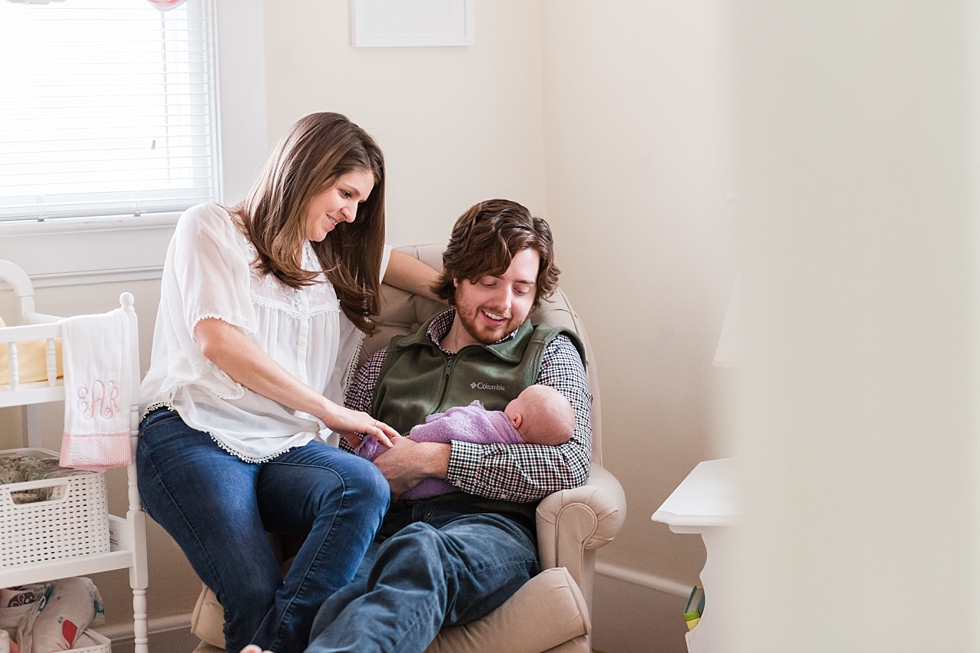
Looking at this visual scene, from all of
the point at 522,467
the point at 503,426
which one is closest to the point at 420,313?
the point at 503,426

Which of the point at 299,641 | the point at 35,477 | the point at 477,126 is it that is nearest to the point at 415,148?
the point at 477,126

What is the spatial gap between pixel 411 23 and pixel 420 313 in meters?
0.81

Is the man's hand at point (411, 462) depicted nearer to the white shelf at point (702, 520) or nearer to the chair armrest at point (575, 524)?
the chair armrest at point (575, 524)

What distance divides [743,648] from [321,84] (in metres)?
2.37

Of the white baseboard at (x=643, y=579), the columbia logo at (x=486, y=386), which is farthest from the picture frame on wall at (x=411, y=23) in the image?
the white baseboard at (x=643, y=579)

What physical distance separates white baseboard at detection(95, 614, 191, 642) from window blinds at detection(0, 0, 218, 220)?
3.36 feet

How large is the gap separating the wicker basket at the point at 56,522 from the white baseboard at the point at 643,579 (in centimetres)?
134

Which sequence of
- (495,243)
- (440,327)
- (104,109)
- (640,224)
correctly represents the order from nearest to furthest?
(495,243), (440,327), (104,109), (640,224)

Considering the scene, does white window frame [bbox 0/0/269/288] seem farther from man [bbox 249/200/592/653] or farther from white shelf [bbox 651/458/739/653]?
white shelf [bbox 651/458/739/653]

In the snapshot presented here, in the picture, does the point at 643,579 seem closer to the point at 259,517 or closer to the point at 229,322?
the point at 259,517

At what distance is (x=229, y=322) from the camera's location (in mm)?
1717

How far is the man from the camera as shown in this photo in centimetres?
144

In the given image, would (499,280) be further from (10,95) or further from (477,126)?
(10,95)

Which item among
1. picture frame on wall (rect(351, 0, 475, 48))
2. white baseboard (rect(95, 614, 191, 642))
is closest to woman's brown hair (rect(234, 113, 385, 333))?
picture frame on wall (rect(351, 0, 475, 48))
